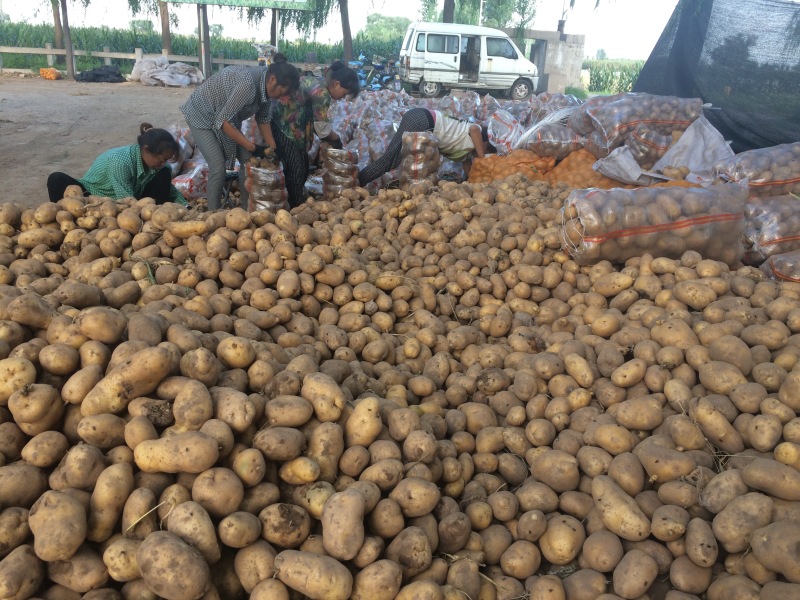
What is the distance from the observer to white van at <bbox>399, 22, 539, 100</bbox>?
17.2 metres

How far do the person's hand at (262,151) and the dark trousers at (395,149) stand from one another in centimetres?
126

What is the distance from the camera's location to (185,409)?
2.04 metres

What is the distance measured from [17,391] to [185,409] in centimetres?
59

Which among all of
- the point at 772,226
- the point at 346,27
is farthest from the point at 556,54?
the point at 772,226

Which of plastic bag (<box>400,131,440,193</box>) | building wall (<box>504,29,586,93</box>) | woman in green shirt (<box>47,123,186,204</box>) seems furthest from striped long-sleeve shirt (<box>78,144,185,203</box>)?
building wall (<box>504,29,586,93</box>)

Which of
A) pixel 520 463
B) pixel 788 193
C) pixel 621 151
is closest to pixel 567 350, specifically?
pixel 520 463

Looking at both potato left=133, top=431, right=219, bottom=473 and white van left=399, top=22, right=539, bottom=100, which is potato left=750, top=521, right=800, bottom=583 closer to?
potato left=133, top=431, right=219, bottom=473

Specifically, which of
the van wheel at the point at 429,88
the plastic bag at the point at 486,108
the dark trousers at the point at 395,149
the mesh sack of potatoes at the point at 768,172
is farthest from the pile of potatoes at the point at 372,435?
the van wheel at the point at 429,88

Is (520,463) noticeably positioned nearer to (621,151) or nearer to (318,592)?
(318,592)

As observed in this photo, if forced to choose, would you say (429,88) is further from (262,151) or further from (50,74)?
(50,74)

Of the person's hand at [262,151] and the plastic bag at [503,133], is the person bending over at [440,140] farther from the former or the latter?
the person's hand at [262,151]

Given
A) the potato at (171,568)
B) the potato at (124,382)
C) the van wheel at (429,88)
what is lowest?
the potato at (171,568)

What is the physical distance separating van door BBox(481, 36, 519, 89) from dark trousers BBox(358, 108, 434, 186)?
1210 centimetres

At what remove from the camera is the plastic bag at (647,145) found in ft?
19.7
